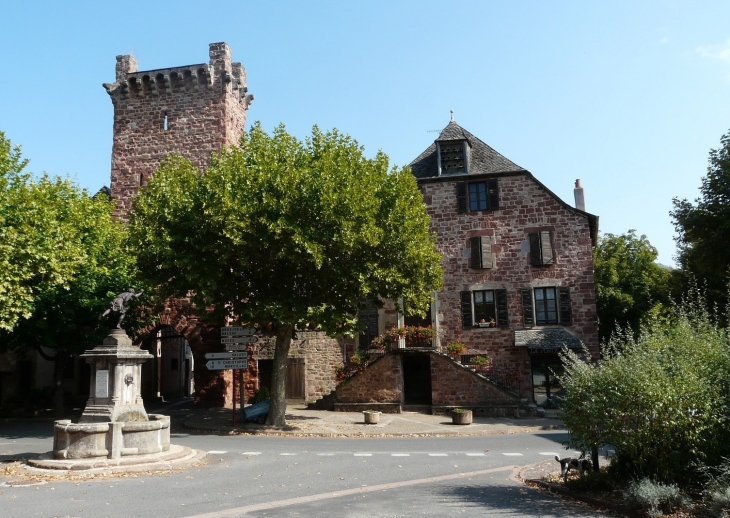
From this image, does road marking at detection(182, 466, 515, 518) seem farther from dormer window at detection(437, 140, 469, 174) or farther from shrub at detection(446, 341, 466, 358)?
dormer window at detection(437, 140, 469, 174)

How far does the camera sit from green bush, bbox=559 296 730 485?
30.5ft

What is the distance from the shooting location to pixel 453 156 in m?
28.2

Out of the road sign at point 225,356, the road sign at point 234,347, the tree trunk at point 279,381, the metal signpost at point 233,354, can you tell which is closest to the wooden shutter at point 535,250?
the tree trunk at point 279,381

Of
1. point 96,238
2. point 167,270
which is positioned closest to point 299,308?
point 167,270

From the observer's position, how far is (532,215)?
2705 cm

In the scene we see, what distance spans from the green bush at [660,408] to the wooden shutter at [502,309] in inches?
634

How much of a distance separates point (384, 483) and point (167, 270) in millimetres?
11285

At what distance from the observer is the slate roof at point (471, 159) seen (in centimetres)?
2788

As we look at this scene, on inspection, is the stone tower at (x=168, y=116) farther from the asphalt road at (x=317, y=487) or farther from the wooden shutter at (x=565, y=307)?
the wooden shutter at (x=565, y=307)

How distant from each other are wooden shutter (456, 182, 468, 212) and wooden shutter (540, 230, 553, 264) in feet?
11.5

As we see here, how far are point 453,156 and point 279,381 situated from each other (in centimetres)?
1338

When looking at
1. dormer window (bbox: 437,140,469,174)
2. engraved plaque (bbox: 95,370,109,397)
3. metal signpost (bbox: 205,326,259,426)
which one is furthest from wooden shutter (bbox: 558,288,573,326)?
engraved plaque (bbox: 95,370,109,397)

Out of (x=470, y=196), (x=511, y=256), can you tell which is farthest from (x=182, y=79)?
(x=511, y=256)

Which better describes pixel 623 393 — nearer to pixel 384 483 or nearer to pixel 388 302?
pixel 384 483
